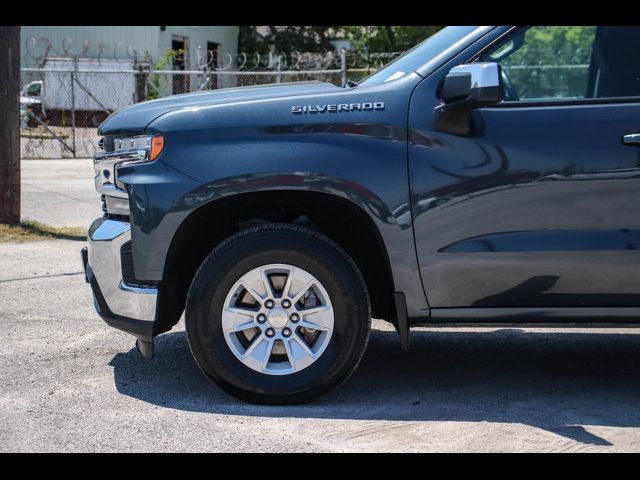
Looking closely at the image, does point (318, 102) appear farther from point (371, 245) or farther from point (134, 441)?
point (134, 441)

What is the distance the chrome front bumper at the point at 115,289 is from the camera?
4703mm

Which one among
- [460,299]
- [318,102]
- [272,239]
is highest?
[318,102]

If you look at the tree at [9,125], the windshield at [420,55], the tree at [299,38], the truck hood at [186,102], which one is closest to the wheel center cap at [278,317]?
the truck hood at [186,102]

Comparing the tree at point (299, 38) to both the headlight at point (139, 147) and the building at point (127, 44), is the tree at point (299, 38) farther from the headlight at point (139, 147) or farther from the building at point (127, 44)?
the headlight at point (139, 147)

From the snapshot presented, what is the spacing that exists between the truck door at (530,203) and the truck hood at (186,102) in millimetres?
658

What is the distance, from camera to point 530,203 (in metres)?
4.50

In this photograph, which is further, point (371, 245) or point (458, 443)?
point (371, 245)

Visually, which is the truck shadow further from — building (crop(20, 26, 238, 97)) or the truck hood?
building (crop(20, 26, 238, 97))

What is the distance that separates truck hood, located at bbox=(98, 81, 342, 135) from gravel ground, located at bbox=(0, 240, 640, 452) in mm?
1315

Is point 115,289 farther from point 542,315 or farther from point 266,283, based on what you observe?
point 542,315

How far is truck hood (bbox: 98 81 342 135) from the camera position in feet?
15.6

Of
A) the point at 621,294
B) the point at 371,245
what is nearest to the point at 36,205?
the point at 371,245
